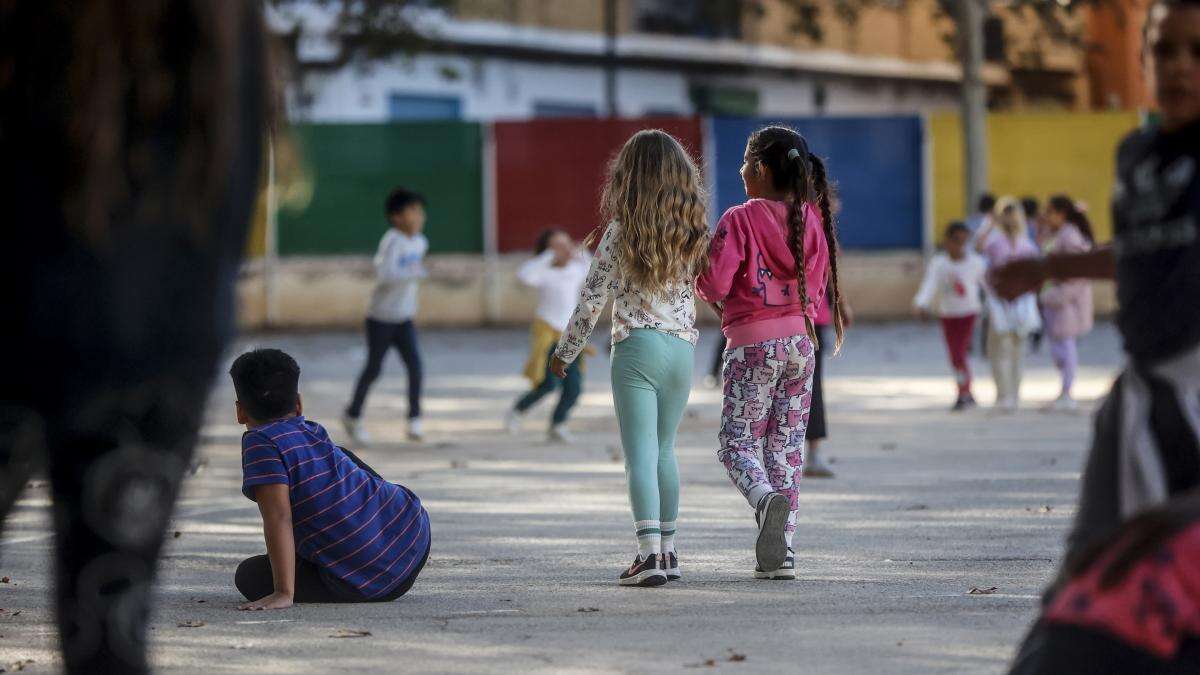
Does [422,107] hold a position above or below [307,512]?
above

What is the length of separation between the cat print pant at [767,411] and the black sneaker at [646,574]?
56 cm

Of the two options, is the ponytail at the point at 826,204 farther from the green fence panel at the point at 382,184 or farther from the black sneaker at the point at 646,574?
the green fence panel at the point at 382,184

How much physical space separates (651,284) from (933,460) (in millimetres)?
4874

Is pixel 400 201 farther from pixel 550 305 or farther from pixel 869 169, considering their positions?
pixel 869 169

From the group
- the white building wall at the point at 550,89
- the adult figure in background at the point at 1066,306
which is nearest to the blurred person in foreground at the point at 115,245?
the adult figure in background at the point at 1066,306

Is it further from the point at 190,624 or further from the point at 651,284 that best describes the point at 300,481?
the point at 651,284

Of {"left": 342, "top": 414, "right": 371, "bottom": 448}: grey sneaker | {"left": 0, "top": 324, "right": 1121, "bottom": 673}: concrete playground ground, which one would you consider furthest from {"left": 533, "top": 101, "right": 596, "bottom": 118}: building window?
{"left": 342, "top": 414, "right": 371, "bottom": 448}: grey sneaker

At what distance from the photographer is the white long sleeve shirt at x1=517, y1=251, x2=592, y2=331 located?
13.9 m

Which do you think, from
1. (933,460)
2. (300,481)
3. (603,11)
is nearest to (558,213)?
(603,11)

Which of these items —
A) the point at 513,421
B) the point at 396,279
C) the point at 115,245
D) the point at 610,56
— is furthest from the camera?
the point at 610,56

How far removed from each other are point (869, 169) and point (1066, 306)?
11935 mm

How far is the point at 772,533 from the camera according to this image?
705cm

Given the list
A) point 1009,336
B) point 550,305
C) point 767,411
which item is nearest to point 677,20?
point 1009,336

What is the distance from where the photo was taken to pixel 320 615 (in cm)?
641
